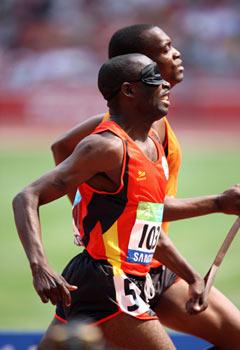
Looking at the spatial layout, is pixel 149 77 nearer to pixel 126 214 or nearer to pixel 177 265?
pixel 126 214

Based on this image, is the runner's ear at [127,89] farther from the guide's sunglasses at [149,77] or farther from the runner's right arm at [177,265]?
the runner's right arm at [177,265]

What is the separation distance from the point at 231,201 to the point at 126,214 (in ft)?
2.53

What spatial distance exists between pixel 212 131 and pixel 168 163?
62.2 ft

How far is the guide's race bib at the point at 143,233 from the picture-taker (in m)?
4.86

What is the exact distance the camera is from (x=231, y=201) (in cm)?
535

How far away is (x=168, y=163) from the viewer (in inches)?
223

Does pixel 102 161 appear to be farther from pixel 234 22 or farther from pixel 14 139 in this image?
pixel 234 22

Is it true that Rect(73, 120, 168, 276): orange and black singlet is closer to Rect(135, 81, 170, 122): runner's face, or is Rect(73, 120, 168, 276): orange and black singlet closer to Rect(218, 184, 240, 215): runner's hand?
Rect(135, 81, 170, 122): runner's face

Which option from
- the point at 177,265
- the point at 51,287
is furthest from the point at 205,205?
the point at 51,287

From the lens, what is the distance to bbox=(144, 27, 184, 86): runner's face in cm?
561

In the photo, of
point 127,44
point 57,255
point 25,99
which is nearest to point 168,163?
point 127,44

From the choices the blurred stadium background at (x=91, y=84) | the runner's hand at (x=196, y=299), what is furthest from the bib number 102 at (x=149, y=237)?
the blurred stadium background at (x=91, y=84)

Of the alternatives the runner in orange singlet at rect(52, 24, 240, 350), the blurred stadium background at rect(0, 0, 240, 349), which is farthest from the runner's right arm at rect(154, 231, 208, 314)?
the blurred stadium background at rect(0, 0, 240, 349)

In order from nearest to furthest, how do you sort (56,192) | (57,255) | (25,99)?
(56,192) < (57,255) < (25,99)
